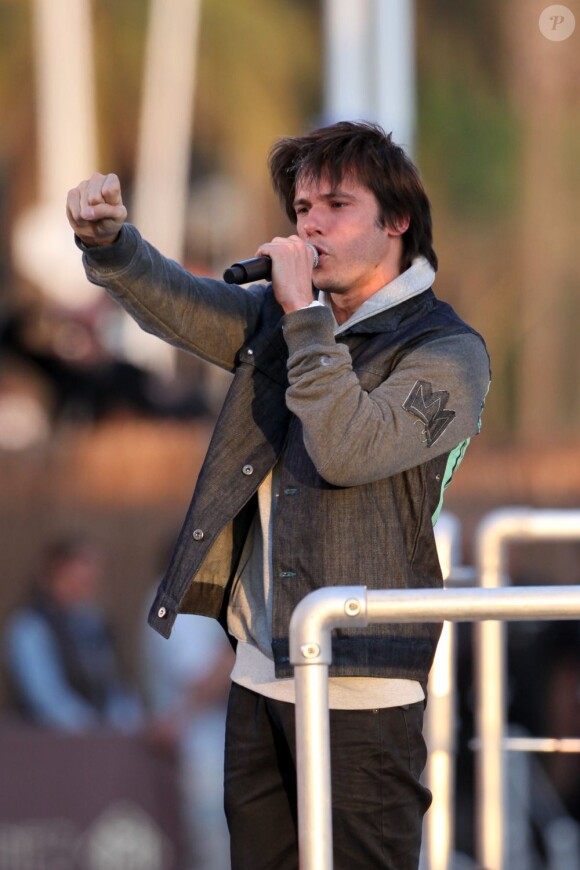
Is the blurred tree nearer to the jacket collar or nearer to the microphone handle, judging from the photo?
the jacket collar

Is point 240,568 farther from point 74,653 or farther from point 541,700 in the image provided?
point 74,653

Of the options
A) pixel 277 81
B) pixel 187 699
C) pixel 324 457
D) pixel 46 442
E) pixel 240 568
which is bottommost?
pixel 187 699

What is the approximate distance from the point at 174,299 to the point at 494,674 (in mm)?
1566

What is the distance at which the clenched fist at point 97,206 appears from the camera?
2.38 m

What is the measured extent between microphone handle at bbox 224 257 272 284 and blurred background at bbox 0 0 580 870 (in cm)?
207

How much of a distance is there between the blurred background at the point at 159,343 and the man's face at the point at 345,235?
76.3 inches

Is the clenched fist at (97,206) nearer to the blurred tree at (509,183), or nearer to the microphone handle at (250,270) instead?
the microphone handle at (250,270)

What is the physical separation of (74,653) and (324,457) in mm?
4078

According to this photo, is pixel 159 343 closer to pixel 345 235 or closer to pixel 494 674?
pixel 494 674

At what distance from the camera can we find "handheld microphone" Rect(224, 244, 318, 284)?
2400 mm

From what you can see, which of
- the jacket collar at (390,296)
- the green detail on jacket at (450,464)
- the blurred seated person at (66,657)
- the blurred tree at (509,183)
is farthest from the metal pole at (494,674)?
the blurred tree at (509,183)

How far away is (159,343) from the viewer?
853 cm

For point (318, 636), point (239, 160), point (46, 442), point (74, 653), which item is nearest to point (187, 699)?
point (74, 653)

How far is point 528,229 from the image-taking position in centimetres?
972
